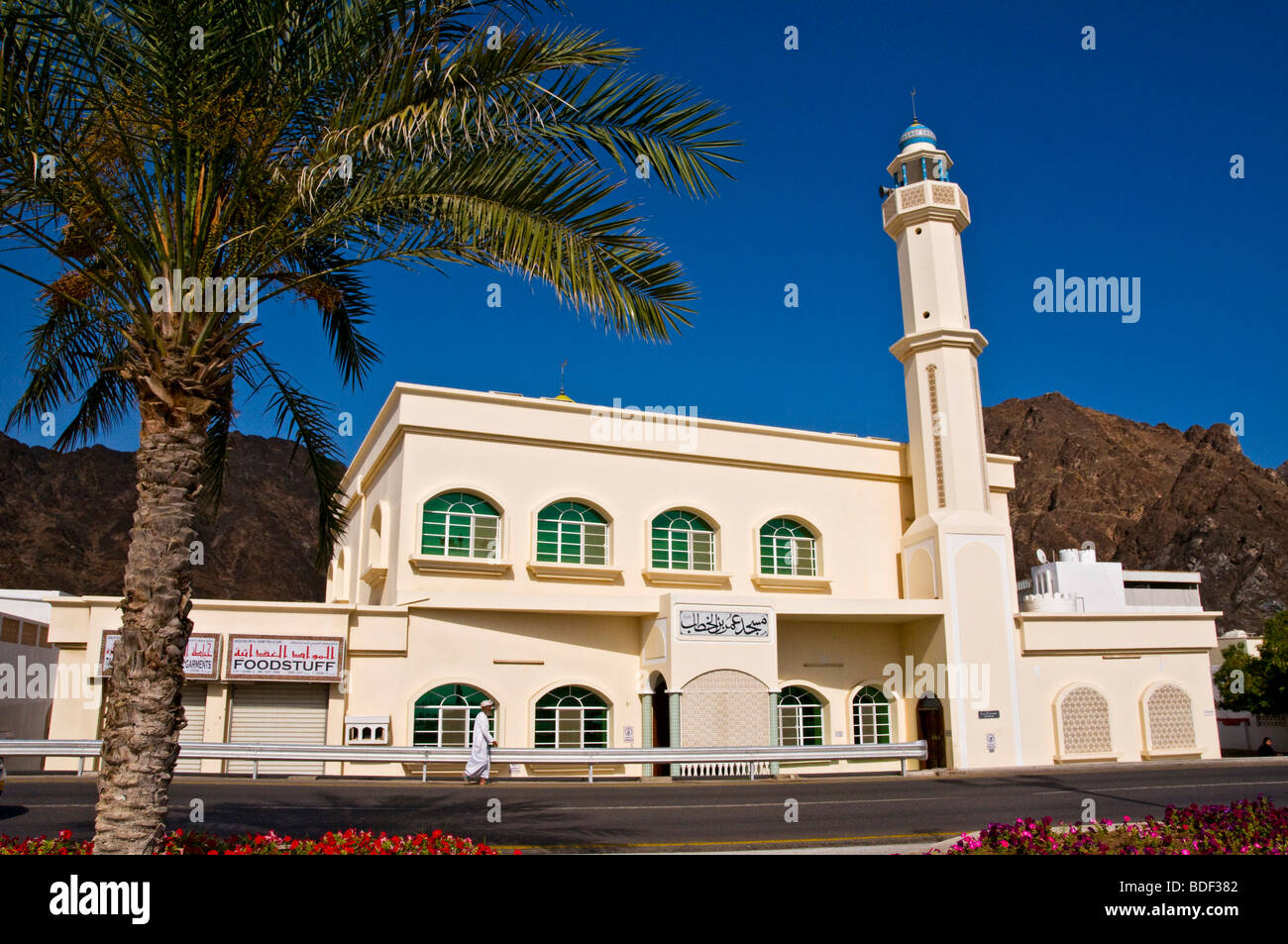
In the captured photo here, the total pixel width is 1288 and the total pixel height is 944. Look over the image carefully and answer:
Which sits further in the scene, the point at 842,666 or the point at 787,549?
the point at 787,549

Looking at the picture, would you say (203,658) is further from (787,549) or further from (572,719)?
(787,549)

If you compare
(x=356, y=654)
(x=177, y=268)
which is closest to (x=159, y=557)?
(x=177, y=268)

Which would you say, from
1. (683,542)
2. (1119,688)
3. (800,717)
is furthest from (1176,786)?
(683,542)

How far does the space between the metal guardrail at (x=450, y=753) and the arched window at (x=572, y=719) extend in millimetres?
1175

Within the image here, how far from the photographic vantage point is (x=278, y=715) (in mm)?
21172

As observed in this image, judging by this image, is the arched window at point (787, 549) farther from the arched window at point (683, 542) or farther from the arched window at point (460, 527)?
the arched window at point (460, 527)

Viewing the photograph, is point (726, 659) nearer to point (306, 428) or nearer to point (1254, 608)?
point (306, 428)

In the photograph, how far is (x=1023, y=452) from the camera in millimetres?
127750

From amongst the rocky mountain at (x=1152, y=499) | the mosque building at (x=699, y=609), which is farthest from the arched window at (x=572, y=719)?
the rocky mountain at (x=1152, y=499)

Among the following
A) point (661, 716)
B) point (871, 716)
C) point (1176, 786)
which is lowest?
point (1176, 786)

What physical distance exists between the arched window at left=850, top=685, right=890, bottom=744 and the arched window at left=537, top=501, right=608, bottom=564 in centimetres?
767

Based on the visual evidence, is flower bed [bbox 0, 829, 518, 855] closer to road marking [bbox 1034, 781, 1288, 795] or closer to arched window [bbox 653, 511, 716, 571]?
road marking [bbox 1034, 781, 1288, 795]

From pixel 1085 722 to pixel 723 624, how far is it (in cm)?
1038

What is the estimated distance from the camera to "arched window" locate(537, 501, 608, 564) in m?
24.0
